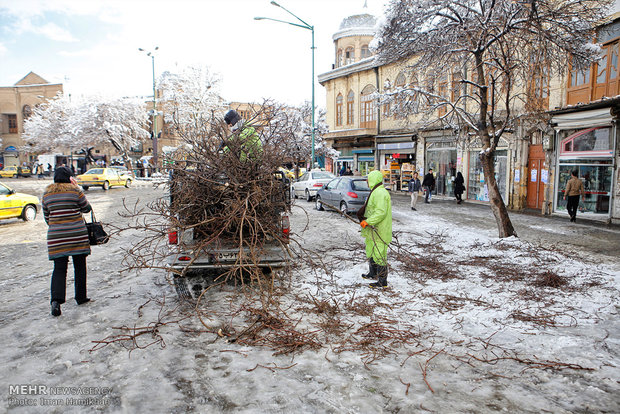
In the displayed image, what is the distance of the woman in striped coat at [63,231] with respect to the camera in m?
4.94

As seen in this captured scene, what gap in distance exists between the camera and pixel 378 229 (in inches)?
238

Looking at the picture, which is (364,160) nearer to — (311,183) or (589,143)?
(311,183)

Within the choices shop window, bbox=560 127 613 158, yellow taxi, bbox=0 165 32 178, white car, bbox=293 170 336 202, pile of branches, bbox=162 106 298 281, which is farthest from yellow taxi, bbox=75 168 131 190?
shop window, bbox=560 127 613 158

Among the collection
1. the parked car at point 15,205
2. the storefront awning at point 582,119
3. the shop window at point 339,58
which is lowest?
the parked car at point 15,205

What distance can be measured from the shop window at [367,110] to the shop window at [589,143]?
14.4 metres

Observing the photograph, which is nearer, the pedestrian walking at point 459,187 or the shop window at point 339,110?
the pedestrian walking at point 459,187

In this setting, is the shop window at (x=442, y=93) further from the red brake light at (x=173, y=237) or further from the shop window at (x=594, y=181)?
the red brake light at (x=173, y=237)

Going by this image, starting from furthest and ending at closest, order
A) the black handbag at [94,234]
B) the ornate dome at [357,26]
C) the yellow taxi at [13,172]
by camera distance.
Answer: the yellow taxi at [13,172]
the ornate dome at [357,26]
the black handbag at [94,234]

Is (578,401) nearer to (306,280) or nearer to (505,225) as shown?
(306,280)

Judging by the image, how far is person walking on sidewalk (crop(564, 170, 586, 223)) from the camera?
41.2 feet

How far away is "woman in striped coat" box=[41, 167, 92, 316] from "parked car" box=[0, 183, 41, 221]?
998cm

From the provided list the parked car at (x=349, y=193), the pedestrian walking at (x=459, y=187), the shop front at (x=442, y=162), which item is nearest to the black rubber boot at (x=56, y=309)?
the parked car at (x=349, y=193)

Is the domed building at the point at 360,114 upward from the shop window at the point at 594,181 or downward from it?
upward

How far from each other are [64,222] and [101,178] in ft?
88.6
